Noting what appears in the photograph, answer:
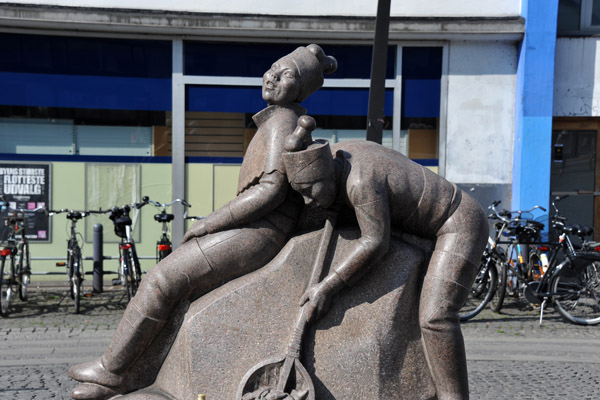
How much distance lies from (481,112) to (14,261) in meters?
6.66

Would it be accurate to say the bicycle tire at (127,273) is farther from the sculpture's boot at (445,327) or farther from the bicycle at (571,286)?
the sculpture's boot at (445,327)

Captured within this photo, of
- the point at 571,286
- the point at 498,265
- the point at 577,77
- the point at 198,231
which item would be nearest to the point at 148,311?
the point at 198,231

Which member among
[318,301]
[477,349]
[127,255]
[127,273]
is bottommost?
[477,349]

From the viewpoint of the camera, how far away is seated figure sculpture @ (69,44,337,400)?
395 cm

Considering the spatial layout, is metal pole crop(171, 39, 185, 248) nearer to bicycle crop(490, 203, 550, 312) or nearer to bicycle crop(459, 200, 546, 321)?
bicycle crop(459, 200, 546, 321)

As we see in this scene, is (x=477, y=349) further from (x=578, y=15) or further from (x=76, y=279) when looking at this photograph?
(x=578, y=15)

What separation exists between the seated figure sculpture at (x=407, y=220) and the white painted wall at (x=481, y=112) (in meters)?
7.62

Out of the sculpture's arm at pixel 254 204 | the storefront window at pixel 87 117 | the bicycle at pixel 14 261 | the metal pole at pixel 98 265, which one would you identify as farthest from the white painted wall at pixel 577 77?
the sculpture's arm at pixel 254 204

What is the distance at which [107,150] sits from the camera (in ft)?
37.3

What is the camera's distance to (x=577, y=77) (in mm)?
11320

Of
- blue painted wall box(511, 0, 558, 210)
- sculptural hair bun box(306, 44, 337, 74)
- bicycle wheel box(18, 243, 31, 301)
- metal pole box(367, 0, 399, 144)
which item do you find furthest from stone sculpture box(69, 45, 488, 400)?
blue painted wall box(511, 0, 558, 210)

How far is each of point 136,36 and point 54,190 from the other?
97.3 inches

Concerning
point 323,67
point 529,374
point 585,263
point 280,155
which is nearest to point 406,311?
point 280,155

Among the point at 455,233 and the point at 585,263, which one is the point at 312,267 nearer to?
the point at 455,233
